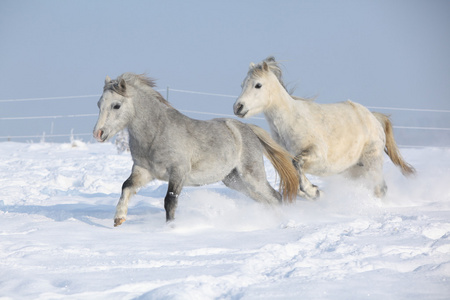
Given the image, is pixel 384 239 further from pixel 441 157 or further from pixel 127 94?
pixel 441 157

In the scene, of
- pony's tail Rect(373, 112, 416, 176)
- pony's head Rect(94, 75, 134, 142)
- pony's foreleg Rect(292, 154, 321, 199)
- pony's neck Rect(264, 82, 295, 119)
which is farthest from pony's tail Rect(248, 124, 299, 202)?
pony's tail Rect(373, 112, 416, 176)

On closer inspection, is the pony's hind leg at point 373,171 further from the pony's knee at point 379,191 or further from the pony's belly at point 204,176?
the pony's belly at point 204,176

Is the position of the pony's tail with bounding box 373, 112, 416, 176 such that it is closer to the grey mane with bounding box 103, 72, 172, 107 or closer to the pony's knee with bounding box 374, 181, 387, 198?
the pony's knee with bounding box 374, 181, 387, 198

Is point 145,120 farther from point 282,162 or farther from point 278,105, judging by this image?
point 278,105

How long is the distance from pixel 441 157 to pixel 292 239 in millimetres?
11054

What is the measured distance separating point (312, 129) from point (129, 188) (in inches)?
107

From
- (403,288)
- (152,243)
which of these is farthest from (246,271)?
(152,243)

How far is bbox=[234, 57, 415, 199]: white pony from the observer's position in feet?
21.6

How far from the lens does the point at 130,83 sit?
5.39 m

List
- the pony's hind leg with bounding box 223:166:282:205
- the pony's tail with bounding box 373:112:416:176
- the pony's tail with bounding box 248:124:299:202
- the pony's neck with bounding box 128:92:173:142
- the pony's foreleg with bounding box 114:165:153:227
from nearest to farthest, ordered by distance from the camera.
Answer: the pony's foreleg with bounding box 114:165:153:227
the pony's neck with bounding box 128:92:173:142
the pony's hind leg with bounding box 223:166:282:205
the pony's tail with bounding box 248:124:299:202
the pony's tail with bounding box 373:112:416:176

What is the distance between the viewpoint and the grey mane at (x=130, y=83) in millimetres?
5168

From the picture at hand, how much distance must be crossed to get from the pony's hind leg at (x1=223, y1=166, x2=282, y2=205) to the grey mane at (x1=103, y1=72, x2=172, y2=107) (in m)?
1.18

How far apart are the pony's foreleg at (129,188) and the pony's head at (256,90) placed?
1.68m

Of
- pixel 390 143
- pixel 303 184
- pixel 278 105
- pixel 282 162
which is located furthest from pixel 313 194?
pixel 390 143
